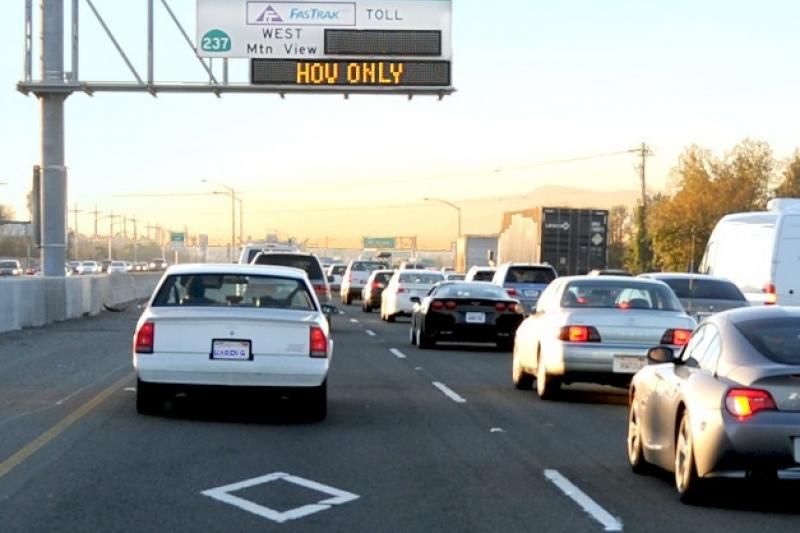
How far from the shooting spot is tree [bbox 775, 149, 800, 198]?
80688 mm

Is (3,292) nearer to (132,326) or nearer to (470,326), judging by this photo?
(132,326)

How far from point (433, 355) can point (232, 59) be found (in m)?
13.6

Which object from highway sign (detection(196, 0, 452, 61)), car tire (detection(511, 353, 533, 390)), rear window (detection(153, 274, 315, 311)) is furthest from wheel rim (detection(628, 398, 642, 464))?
highway sign (detection(196, 0, 452, 61))

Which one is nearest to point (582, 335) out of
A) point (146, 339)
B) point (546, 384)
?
point (546, 384)

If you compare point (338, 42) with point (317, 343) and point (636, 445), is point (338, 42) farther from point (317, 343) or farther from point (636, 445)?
point (636, 445)

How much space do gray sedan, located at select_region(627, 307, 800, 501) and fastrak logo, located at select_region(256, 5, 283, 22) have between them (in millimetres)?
27162

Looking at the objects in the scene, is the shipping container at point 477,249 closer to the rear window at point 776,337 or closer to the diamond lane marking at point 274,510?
the diamond lane marking at point 274,510

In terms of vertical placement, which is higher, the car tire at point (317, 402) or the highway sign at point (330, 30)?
the highway sign at point (330, 30)

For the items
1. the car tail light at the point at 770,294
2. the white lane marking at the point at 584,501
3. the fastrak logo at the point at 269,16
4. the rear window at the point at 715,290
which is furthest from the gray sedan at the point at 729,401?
the fastrak logo at the point at 269,16

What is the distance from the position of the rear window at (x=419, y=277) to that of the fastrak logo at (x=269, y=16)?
8.04 meters

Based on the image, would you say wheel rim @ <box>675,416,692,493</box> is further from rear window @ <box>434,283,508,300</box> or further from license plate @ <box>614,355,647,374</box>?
rear window @ <box>434,283,508,300</box>

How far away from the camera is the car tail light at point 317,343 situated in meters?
14.0

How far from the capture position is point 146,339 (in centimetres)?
1384

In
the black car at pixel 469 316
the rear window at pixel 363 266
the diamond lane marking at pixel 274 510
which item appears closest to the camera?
the diamond lane marking at pixel 274 510
